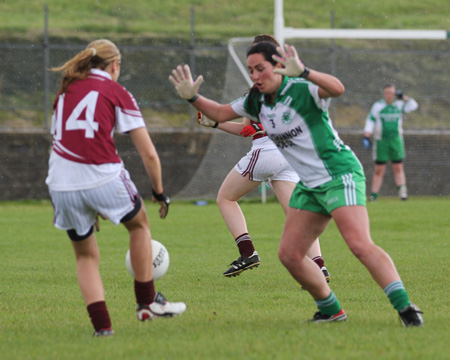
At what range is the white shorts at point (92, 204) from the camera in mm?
4984

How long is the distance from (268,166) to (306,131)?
8.37 ft

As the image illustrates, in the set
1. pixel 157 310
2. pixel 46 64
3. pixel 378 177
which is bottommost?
pixel 378 177

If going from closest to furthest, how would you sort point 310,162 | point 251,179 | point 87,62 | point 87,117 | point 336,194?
point 87,117, point 87,62, point 336,194, point 310,162, point 251,179

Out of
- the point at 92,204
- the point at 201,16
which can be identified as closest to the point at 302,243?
the point at 92,204

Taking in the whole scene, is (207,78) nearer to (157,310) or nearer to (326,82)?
(157,310)

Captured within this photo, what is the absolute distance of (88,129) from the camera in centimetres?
496

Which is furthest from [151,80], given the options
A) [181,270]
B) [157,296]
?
[157,296]

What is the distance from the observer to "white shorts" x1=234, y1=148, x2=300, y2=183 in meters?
7.87

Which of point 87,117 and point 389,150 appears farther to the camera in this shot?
point 389,150

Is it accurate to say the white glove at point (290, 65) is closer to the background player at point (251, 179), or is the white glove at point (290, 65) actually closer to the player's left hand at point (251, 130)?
the background player at point (251, 179)

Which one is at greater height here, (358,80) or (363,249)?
(363,249)

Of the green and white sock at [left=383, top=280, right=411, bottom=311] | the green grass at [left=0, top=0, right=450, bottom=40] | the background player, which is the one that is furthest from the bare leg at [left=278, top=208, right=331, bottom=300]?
the green grass at [left=0, top=0, right=450, bottom=40]

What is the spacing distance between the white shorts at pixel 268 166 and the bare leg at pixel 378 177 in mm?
10900

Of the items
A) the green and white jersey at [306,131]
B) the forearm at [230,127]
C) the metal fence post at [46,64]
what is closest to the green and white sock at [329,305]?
the green and white jersey at [306,131]
